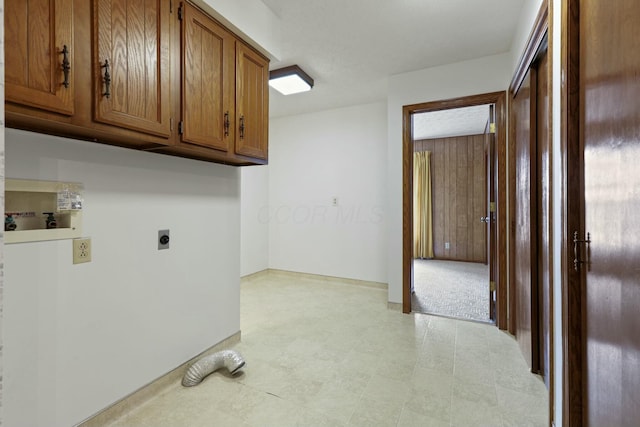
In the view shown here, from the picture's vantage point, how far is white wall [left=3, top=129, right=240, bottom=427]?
1.20 meters

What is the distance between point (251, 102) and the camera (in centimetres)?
206

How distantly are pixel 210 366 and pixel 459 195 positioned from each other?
5.56 meters

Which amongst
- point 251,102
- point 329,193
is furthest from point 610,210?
point 329,193

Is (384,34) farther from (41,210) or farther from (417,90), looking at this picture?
(41,210)

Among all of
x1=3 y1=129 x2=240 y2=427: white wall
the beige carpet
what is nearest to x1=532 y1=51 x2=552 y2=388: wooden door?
the beige carpet

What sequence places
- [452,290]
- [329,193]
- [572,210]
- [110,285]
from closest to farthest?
1. [572,210]
2. [110,285]
3. [452,290]
4. [329,193]

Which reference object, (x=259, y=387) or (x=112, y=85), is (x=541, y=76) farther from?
(x=259, y=387)

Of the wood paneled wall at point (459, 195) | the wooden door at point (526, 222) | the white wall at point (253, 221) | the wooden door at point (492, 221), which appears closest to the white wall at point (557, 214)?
the wooden door at point (526, 222)

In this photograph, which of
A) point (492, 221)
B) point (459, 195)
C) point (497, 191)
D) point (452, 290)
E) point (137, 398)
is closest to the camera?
point (137, 398)

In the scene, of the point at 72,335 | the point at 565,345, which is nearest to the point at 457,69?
the point at 565,345

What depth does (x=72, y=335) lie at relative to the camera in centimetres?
134

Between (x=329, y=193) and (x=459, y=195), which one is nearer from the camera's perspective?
(x=329, y=193)

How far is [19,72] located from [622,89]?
1954mm

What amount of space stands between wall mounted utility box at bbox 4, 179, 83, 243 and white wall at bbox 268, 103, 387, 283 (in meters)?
3.12
